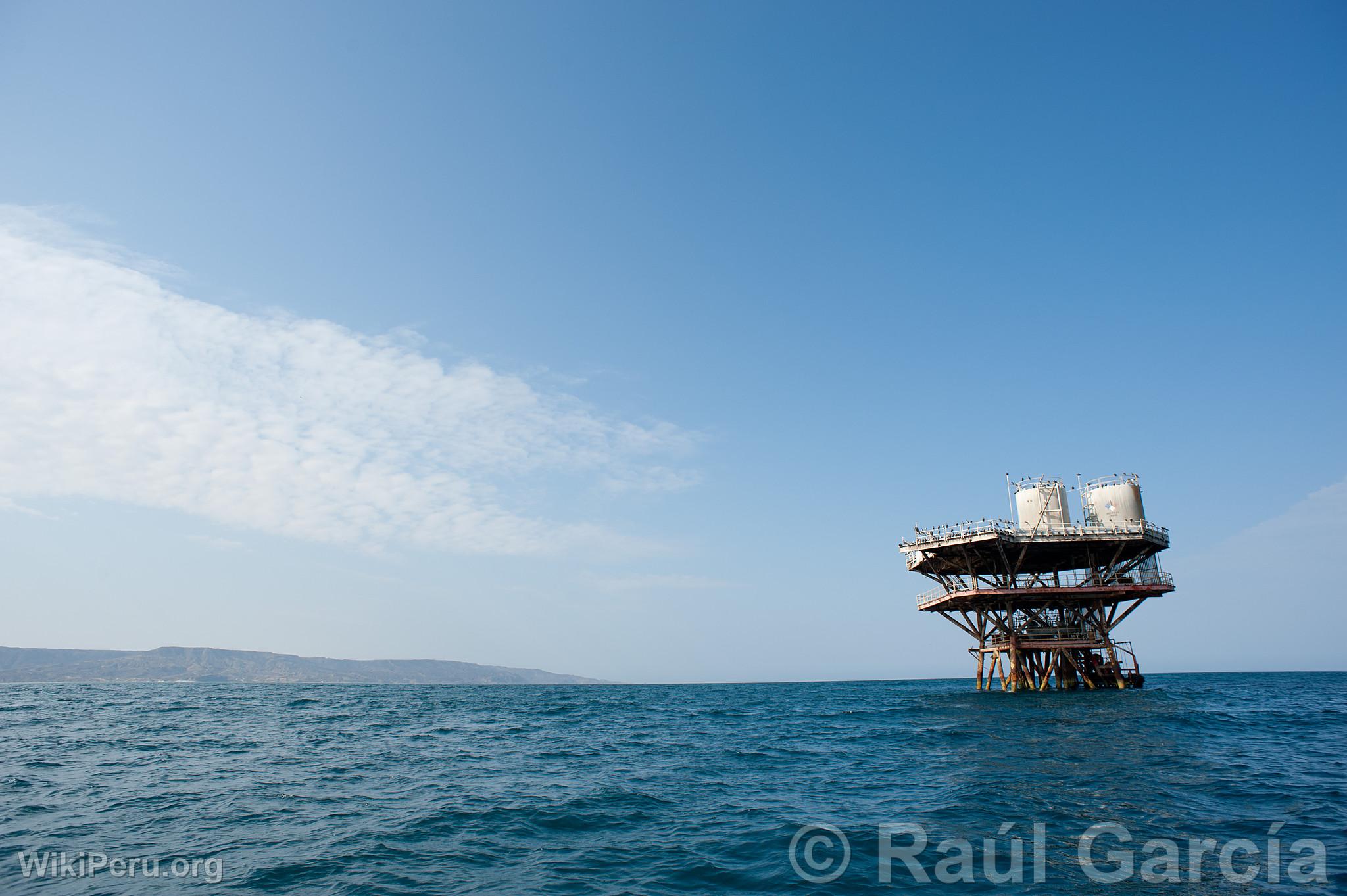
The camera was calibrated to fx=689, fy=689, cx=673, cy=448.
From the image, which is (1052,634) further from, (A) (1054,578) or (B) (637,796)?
(B) (637,796)

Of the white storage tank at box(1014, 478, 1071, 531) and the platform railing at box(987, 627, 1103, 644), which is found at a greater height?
the white storage tank at box(1014, 478, 1071, 531)

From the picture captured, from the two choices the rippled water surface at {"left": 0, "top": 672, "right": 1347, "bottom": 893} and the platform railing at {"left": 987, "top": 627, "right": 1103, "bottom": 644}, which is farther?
the platform railing at {"left": 987, "top": 627, "right": 1103, "bottom": 644}

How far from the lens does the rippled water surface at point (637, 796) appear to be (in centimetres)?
1126

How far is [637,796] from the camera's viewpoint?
1706 cm

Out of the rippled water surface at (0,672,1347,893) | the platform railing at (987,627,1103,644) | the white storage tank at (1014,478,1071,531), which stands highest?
the white storage tank at (1014,478,1071,531)

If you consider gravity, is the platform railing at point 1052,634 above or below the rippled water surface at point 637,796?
above

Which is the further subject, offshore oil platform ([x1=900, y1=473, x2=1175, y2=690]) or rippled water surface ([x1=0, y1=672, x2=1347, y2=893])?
offshore oil platform ([x1=900, y1=473, x2=1175, y2=690])

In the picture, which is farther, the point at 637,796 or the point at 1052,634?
the point at 1052,634

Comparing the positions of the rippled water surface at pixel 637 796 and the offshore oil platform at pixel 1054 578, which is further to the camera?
the offshore oil platform at pixel 1054 578

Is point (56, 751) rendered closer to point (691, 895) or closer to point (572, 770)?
point (572, 770)

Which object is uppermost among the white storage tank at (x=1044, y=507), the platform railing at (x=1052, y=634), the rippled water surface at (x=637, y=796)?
the white storage tank at (x=1044, y=507)

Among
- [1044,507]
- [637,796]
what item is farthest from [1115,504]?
[637,796]

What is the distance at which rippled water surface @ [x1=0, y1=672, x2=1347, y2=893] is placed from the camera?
36.9ft

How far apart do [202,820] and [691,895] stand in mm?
11240
